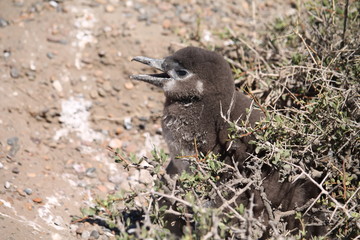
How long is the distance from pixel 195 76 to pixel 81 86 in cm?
233

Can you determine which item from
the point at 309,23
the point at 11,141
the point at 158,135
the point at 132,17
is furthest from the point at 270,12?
the point at 11,141

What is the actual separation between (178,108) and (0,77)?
2.78 metres

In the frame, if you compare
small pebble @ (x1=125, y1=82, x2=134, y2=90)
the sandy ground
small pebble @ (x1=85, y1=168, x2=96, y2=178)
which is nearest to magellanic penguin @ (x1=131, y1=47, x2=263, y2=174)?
the sandy ground

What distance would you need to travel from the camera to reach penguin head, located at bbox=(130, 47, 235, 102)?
201 inches

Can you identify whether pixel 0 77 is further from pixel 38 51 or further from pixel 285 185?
pixel 285 185

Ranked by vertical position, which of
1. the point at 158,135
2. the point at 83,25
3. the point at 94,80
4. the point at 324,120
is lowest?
the point at 158,135

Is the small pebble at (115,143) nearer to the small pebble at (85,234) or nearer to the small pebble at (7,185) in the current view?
the small pebble at (7,185)

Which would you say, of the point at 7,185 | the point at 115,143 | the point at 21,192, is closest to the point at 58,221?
the point at 21,192

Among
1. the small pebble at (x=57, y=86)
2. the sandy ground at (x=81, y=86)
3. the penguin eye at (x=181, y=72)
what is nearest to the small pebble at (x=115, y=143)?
the sandy ground at (x=81, y=86)

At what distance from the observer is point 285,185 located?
4863 mm

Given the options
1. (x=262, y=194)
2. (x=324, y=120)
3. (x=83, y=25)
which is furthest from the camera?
(x=83, y=25)

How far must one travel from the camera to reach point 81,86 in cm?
696

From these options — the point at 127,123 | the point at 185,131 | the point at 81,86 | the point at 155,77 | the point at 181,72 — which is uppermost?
the point at 181,72

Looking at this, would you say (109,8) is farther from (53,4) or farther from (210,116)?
(210,116)
